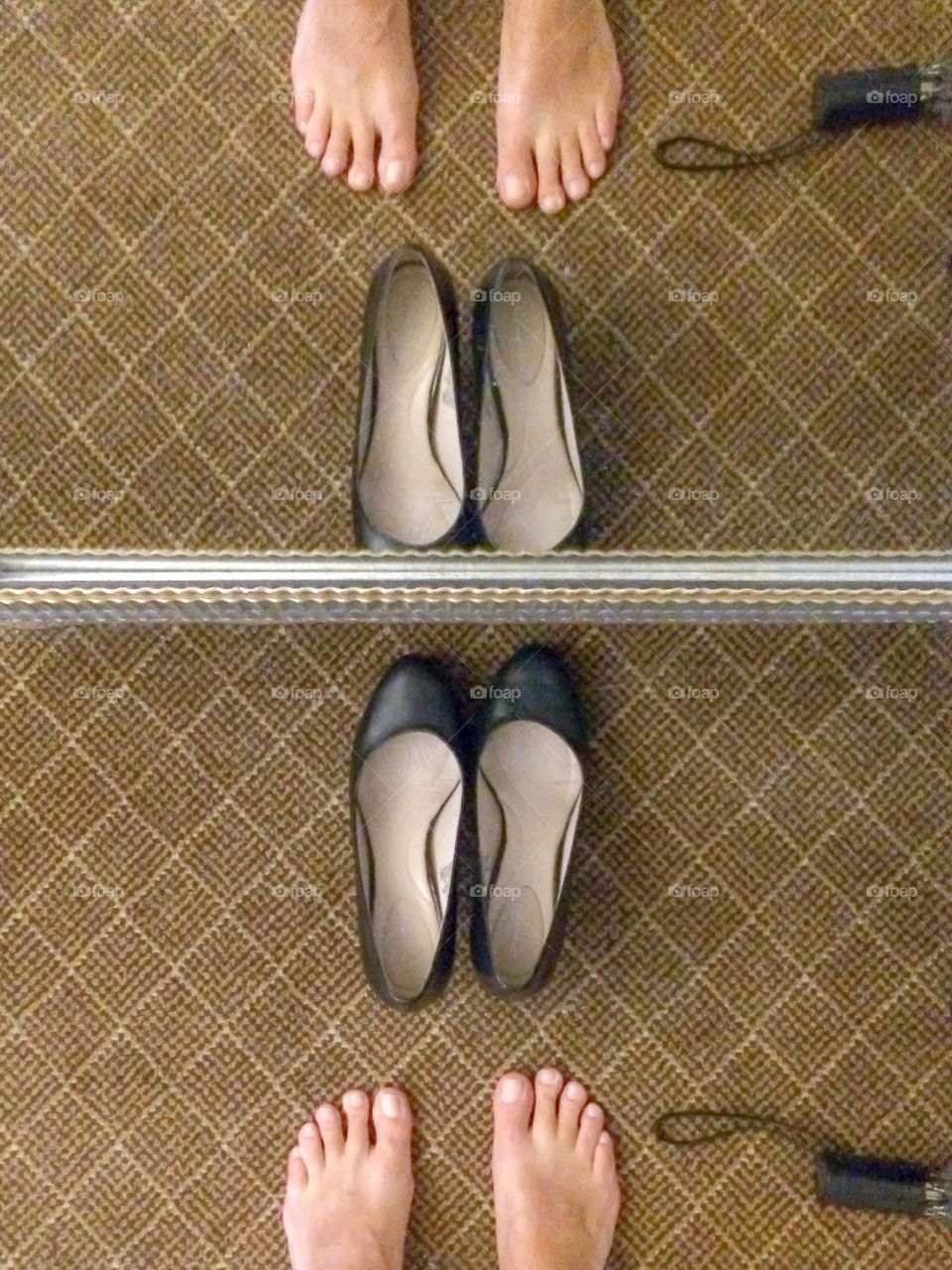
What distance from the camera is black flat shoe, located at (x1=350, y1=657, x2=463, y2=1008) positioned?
2.94 ft

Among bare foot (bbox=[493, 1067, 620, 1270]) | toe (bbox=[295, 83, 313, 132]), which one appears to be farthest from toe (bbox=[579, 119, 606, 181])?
bare foot (bbox=[493, 1067, 620, 1270])

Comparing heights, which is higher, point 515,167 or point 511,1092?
point 515,167

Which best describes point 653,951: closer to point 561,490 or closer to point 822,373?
point 561,490

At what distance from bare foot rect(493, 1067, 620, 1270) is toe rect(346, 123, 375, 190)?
83cm

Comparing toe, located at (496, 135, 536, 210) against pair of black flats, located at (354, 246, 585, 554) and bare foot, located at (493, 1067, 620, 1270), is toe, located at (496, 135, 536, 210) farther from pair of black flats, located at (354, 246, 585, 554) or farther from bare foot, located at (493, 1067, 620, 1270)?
bare foot, located at (493, 1067, 620, 1270)

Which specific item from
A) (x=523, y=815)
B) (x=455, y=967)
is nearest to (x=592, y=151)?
(x=523, y=815)

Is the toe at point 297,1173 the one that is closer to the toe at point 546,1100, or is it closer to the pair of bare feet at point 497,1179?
the pair of bare feet at point 497,1179

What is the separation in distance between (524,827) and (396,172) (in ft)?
1.98

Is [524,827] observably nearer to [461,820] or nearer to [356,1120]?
[461,820]

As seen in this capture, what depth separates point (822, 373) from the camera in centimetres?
94

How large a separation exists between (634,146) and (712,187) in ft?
0.27

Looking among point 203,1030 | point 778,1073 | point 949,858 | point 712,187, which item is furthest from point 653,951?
point 712,187

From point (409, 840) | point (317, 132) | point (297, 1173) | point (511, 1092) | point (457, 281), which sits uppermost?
point (317, 132)

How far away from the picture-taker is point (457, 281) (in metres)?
0.94
